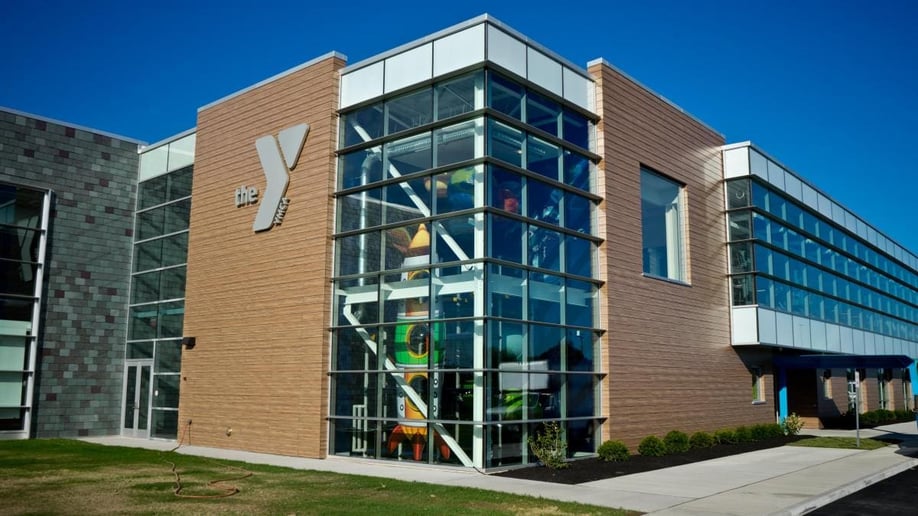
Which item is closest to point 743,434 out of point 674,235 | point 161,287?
point 674,235

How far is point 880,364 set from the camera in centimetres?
2798

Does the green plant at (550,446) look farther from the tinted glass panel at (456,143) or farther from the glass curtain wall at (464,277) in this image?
the tinted glass panel at (456,143)

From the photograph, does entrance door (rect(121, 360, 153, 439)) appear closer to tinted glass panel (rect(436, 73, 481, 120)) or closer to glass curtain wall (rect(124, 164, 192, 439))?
glass curtain wall (rect(124, 164, 192, 439))

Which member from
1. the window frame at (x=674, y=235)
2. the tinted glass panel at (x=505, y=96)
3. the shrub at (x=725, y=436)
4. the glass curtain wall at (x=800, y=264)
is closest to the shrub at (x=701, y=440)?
the shrub at (x=725, y=436)

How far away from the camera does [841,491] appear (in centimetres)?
1427

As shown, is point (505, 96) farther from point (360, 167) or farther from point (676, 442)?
point (676, 442)

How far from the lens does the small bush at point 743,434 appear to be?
24.4 m

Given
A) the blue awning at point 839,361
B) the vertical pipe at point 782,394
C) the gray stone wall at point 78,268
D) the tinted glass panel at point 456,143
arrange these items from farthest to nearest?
the vertical pipe at point 782,394
the blue awning at point 839,361
the gray stone wall at point 78,268
the tinted glass panel at point 456,143

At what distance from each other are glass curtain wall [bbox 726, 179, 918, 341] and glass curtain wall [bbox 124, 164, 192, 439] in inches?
706

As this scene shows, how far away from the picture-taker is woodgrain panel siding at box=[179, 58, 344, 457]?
63.7 feet

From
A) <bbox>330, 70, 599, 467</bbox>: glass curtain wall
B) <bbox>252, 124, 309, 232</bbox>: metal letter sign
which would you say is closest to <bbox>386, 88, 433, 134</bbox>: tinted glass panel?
<bbox>330, 70, 599, 467</bbox>: glass curtain wall

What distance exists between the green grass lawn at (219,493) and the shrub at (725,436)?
41.7 feet

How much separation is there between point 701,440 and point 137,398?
57.2 ft

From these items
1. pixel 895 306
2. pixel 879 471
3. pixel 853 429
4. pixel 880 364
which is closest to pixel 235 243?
pixel 879 471
